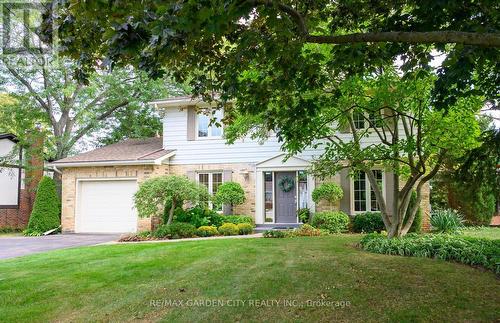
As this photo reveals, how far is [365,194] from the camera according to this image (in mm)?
14547

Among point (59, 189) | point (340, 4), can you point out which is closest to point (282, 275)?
point (340, 4)

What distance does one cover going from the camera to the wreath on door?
15.3 meters

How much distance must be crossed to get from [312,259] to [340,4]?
4.54 meters

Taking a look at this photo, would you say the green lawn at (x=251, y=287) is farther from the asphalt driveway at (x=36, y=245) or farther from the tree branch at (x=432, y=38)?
the tree branch at (x=432, y=38)

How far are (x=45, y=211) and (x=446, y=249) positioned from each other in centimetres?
1556

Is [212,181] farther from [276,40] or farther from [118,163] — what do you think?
[276,40]

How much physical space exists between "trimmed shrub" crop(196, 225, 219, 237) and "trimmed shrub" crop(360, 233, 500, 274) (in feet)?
18.3

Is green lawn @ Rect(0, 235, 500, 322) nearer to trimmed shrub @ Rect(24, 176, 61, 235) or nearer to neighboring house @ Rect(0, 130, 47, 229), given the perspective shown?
trimmed shrub @ Rect(24, 176, 61, 235)

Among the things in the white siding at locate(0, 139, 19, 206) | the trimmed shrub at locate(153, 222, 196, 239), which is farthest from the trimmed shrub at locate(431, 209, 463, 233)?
the white siding at locate(0, 139, 19, 206)

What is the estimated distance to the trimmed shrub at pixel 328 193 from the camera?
548 inches

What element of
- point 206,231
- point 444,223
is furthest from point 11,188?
point 444,223

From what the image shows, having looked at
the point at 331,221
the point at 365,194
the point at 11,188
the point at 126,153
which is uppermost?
the point at 126,153

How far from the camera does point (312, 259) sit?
24.7 ft

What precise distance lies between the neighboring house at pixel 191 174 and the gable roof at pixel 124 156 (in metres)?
0.04
